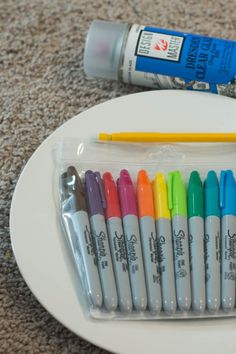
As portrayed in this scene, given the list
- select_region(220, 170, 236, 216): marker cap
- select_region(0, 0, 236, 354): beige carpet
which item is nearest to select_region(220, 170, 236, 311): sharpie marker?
select_region(220, 170, 236, 216): marker cap

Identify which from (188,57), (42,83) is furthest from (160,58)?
(42,83)

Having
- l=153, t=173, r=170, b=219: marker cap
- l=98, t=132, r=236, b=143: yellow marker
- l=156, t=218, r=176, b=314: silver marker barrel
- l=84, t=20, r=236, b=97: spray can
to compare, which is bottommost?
l=156, t=218, r=176, b=314: silver marker barrel

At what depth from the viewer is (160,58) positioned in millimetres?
635

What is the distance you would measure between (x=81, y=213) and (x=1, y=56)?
25 cm

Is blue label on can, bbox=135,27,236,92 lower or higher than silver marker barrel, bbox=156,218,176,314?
higher

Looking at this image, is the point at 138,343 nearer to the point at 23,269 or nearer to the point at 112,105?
the point at 23,269

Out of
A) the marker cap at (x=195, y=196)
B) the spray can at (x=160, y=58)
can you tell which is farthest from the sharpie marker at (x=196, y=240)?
the spray can at (x=160, y=58)

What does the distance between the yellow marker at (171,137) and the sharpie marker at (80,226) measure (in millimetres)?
52

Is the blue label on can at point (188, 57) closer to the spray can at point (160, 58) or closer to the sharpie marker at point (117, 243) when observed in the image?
the spray can at point (160, 58)

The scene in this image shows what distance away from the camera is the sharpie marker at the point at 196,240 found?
1.65 feet

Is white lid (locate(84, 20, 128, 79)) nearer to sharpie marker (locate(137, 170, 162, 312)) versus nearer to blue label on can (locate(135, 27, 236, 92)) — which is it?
blue label on can (locate(135, 27, 236, 92))

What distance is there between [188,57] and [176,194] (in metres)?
0.16

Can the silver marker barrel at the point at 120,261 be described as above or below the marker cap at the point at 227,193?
below

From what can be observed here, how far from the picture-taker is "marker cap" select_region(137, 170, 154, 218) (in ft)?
1.76
